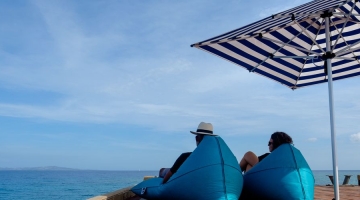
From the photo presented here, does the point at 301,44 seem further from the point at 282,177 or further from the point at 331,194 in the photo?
the point at 282,177

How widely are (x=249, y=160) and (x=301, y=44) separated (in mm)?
2770

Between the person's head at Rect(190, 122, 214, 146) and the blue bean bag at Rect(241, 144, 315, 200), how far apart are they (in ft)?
→ 1.91

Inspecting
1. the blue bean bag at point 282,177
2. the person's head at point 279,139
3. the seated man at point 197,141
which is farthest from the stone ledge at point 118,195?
the person's head at point 279,139

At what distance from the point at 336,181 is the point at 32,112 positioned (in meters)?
69.9

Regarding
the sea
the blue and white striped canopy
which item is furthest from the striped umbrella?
the sea

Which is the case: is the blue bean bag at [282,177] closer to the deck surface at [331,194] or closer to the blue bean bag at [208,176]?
the blue bean bag at [208,176]

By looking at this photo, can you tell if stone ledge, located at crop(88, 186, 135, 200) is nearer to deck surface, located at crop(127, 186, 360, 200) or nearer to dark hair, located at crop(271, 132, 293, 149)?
deck surface, located at crop(127, 186, 360, 200)

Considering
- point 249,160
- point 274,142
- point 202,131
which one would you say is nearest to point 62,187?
point 249,160

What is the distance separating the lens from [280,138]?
362 centimetres

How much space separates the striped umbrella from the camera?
4320 millimetres

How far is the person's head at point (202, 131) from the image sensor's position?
3.60 metres

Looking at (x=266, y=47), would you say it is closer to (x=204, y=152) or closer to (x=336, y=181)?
(x=336, y=181)

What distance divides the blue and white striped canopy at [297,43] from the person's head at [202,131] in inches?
56.9

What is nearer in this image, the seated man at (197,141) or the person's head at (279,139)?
the seated man at (197,141)
